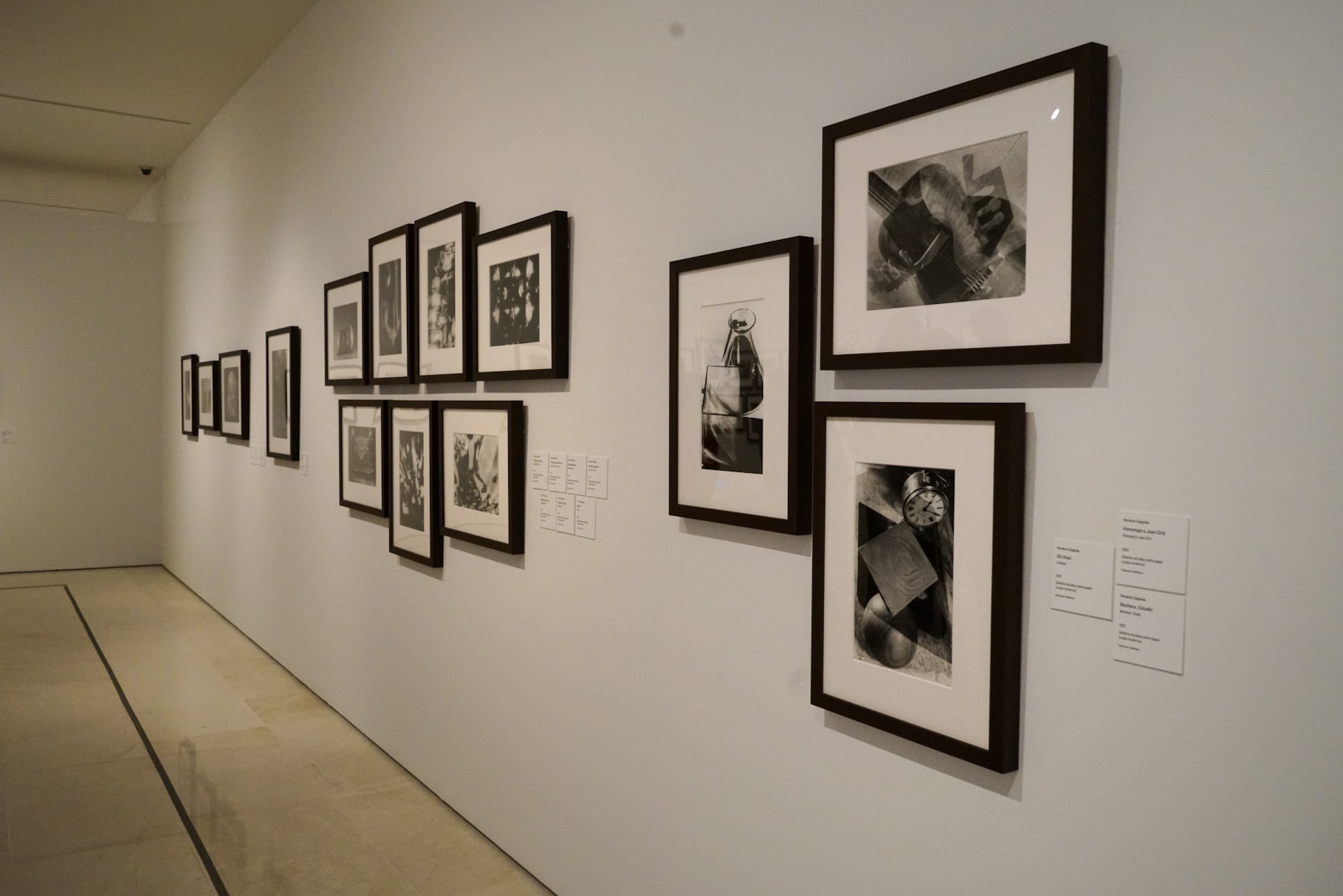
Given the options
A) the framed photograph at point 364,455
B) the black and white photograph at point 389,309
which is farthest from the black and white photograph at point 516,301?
the framed photograph at point 364,455

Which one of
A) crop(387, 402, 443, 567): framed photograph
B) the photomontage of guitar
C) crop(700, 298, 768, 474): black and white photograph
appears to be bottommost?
crop(387, 402, 443, 567): framed photograph

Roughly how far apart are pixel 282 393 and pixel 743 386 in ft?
13.3

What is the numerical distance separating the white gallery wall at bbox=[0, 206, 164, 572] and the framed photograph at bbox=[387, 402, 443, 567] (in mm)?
6511

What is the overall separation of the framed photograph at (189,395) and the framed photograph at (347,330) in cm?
360

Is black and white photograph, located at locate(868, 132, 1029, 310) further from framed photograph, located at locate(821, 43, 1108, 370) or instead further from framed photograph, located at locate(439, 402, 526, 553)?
framed photograph, located at locate(439, 402, 526, 553)

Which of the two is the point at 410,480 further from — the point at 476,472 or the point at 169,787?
the point at 169,787

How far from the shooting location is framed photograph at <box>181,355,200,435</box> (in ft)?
25.3

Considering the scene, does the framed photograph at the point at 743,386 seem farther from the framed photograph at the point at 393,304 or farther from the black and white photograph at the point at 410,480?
the framed photograph at the point at 393,304

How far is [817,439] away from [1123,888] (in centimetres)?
92

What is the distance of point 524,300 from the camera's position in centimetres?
304

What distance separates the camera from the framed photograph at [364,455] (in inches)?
162

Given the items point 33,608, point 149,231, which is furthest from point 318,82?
point 149,231

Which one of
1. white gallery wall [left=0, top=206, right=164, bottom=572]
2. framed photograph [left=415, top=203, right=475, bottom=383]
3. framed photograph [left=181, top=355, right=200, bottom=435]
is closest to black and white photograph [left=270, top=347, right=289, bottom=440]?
framed photograph [left=415, top=203, right=475, bottom=383]

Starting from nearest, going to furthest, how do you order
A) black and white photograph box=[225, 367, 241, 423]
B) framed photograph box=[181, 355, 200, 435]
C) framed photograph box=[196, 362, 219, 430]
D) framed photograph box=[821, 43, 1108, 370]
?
framed photograph box=[821, 43, 1108, 370] < black and white photograph box=[225, 367, 241, 423] < framed photograph box=[196, 362, 219, 430] < framed photograph box=[181, 355, 200, 435]
